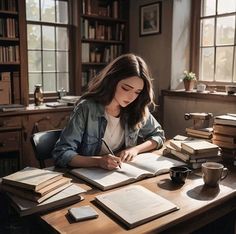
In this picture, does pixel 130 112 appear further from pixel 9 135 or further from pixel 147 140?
pixel 9 135

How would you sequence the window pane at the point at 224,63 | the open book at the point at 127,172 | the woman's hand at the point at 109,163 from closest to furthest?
the open book at the point at 127,172 → the woman's hand at the point at 109,163 → the window pane at the point at 224,63

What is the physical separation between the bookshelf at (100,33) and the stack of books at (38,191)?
2635 mm

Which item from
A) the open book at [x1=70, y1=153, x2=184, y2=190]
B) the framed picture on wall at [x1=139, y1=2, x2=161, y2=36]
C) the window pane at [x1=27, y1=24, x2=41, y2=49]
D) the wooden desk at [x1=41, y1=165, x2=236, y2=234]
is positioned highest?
the framed picture on wall at [x1=139, y1=2, x2=161, y2=36]

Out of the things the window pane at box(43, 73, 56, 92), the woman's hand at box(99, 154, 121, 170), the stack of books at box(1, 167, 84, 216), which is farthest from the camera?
the window pane at box(43, 73, 56, 92)

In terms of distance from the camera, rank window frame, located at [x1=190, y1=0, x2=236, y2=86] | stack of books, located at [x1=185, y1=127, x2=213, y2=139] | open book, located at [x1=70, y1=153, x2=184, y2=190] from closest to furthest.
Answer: open book, located at [x1=70, y1=153, x2=184, y2=190] → stack of books, located at [x1=185, y1=127, x2=213, y2=139] → window frame, located at [x1=190, y1=0, x2=236, y2=86]

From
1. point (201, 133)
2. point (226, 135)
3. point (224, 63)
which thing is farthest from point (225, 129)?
point (224, 63)

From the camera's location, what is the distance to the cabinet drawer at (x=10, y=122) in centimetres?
Answer: 292

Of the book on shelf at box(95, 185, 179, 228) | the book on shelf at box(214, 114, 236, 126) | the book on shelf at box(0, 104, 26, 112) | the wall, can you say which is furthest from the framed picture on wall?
the book on shelf at box(95, 185, 179, 228)

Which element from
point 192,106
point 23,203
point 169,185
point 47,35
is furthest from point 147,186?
point 47,35

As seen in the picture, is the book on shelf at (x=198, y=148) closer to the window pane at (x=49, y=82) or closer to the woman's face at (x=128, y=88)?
the woman's face at (x=128, y=88)

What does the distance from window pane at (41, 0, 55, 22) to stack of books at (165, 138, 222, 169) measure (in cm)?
248

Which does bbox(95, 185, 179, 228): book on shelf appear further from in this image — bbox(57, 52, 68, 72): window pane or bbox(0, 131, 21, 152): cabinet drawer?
bbox(57, 52, 68, 72): window pane

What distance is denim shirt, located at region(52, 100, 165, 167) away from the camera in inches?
60.6

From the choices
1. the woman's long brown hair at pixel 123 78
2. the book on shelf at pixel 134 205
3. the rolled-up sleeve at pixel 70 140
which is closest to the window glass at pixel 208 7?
the woman's long brown hair at pixel 123 78
